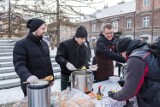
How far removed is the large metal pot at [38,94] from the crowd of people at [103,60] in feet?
0.39

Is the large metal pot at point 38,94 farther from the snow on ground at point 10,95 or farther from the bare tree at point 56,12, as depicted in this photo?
the bare tree at point 56,12

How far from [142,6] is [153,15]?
79.7 inches

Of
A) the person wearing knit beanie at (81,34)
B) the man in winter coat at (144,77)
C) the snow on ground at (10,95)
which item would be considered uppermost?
the person wearing knit beanie at (81,34)

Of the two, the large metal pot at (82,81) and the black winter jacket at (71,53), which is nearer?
the large metal pot at (82,81)

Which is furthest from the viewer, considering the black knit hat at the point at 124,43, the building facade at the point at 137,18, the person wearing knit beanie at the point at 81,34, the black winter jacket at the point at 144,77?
the building facade at the point at 137,18

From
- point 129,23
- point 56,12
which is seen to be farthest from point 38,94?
point 129,23

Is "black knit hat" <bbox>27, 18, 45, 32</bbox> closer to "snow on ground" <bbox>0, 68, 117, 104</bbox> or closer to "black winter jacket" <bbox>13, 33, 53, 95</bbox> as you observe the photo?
"black winter jacket" <bbox>13, 33, 53, 95</bbox>

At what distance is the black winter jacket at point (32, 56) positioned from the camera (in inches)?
78.5

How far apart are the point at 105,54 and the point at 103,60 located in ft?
0.39

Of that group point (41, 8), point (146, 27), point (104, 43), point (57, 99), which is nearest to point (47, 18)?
point (41, 8)

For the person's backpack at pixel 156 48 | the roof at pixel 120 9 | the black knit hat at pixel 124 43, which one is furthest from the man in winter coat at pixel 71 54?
the roof at pixel 120 9

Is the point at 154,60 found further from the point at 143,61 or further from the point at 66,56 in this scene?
the point at 66,56

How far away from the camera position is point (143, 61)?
132 centimetres

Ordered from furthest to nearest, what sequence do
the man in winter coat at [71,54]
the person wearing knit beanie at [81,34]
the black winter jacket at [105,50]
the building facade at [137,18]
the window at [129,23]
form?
1. the window at [129,23]
2. the building facade at [137,18]
3. the black winter jacket at [105,50]
4. the man in winter coat at [71,54]
5. the person wearing knit beanie at [81,34]
